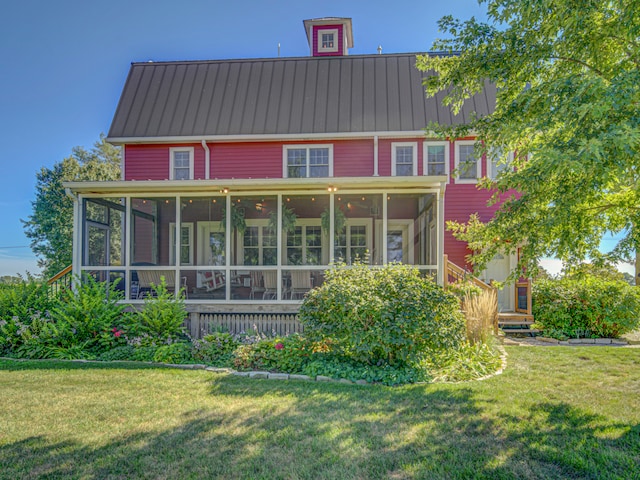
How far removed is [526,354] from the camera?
719 cm

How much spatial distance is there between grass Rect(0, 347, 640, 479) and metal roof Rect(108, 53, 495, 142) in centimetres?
801

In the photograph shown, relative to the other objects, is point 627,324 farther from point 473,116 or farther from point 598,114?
point 598,114

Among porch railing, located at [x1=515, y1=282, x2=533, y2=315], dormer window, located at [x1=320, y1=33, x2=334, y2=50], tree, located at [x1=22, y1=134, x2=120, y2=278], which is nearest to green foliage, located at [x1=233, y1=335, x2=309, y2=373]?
porch railing, located at [x1=515, y1=282, x2=533, y2=315]

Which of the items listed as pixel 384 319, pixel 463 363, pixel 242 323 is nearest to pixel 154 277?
pixel 242 323

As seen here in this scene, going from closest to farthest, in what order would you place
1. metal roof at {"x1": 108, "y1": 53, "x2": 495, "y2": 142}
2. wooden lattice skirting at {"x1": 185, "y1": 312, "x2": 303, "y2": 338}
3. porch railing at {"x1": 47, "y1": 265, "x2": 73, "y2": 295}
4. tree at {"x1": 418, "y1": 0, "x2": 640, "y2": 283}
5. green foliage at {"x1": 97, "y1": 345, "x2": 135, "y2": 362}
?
tree at {"x1": 418, "y1": 0, "x2": 640, "y2": 283}, green foliage at {"x1": 97, "y1": 345, "x2": 135, "y2": 362}, wooden lattice skirting at {"x1": 185, "y1": 312, "x2": 303, "y2": 338}, porch railing at {"x1": 47, "y1": 265, "x2": 73, "y2": 295}, metal roof at {"x1": 108, "y1": 53, "x2": 495, "y2": 142}

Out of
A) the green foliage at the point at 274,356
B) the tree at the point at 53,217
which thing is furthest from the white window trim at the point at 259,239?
the tree at the point at 53,217

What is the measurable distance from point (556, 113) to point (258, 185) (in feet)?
17.6

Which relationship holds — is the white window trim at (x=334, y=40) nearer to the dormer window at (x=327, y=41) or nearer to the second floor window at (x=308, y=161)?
the dormer window at (x=327, y=41)

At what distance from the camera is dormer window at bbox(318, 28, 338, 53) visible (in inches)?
554

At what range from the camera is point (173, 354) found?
6.63 metres

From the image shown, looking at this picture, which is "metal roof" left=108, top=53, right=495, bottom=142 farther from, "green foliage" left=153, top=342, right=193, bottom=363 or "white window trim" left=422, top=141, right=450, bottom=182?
"green foliage" left=153, top=342, right=193, bottom=363

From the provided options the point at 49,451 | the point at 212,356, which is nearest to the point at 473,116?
the point at 212,356

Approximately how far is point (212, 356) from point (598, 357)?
6766 mm

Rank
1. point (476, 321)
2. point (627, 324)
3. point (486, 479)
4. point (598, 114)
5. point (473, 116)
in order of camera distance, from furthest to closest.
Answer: point (627, 324), point (476, 321), point (473, 116), point (598, 114), point (486, 479)
